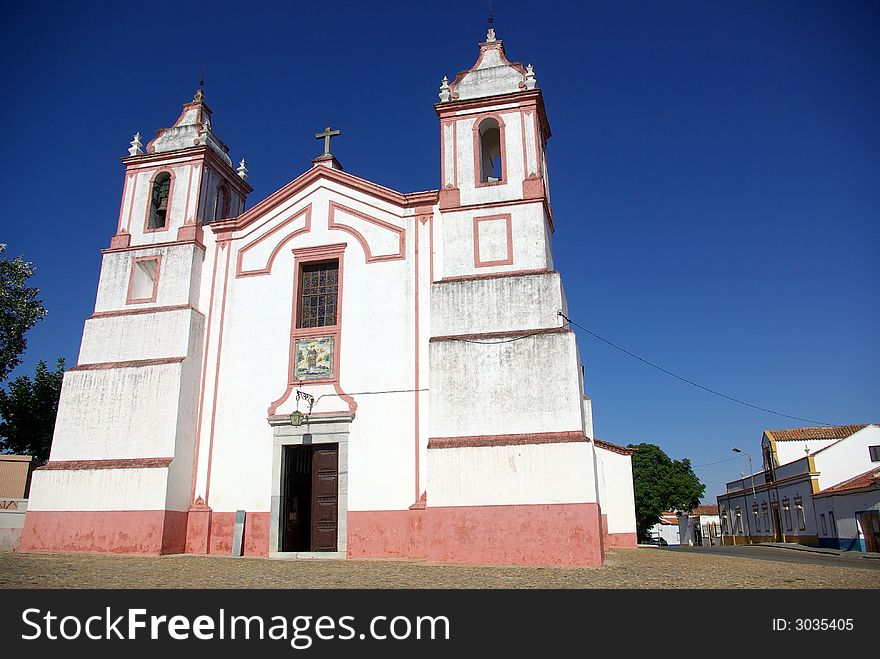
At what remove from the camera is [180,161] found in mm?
16984

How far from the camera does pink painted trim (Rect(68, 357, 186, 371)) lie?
1466cm

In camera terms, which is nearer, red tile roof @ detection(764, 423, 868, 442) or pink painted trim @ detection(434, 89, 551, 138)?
pink painted trim @ detection(434, 89, 551, 138)

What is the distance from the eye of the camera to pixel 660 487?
4088 cm

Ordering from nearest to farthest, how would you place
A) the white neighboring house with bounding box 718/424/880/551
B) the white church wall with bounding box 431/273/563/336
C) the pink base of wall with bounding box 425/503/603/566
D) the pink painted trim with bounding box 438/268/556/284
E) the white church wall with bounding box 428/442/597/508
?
the pink base of wall with bounding box 425/503/603/566
the white church wall with bounding box 428/442/597/508
the white church wall with bounding box 431/273/563/336
the pink painted trim with bounding box 438/268/556/284
the white neighboring house with bounding box 718/424/880/551

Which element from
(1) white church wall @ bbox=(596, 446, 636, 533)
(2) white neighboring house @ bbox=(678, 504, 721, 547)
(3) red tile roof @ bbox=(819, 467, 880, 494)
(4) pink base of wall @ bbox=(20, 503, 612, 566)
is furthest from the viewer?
(2) white neighboring house @ bbox=(678, 504, 721, 547)

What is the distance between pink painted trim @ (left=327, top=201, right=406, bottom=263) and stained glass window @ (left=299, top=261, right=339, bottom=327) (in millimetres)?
807

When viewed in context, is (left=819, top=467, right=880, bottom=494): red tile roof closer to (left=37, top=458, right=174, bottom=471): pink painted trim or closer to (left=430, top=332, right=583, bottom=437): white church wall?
(left=430, top=332, right=583, bottom=437): white church wall

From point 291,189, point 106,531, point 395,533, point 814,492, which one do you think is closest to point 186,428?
point 106,531

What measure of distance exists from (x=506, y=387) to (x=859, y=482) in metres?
21.9

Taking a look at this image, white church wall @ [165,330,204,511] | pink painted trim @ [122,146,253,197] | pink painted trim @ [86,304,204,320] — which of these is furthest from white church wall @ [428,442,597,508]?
pink painted trim @ [122,146,253,197]

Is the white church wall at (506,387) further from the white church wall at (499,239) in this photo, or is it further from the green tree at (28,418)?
the green tree at (28,418)

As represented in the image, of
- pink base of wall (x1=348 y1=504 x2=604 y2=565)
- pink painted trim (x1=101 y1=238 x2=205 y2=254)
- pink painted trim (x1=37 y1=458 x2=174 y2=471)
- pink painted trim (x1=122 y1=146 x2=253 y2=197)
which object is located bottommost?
pink base of wall (x1=348 y1=504 x2=604 y2=565)

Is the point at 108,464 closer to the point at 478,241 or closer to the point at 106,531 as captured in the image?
the point at 106,531
